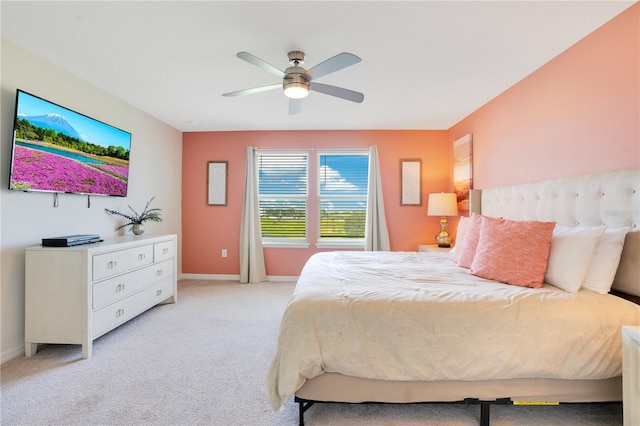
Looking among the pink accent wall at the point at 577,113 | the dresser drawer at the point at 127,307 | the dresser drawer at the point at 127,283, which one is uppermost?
the pink accent wall at the point at 577,113

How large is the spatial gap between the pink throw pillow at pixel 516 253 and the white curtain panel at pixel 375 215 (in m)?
2.29

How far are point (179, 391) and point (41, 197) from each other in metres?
1.99

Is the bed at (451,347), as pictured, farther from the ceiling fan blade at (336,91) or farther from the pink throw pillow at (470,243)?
the ceiling fan blade at (336,91)

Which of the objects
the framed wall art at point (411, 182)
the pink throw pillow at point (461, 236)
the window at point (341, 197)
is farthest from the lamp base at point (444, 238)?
the pink throw pillow at point (461, 236)

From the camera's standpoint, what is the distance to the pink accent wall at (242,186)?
4477 millimetres

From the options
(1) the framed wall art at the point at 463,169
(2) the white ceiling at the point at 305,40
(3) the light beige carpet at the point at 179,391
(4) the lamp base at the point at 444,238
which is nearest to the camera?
(3) the light beige carpet at the point at 179,391

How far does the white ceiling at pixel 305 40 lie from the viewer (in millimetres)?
1782

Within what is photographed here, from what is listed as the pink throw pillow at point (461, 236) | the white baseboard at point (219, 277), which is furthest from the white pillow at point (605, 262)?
the white baseboard at point (219, 277)

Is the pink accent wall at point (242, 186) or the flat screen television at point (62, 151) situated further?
the pink accent wall at point (242, 186)

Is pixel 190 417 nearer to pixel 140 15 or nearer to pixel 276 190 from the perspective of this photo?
pixel 140 15

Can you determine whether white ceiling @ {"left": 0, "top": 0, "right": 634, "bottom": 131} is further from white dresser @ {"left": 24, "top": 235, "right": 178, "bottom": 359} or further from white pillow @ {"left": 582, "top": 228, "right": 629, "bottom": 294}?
white dresser @ {"left": 24, "top": 235, "right": 178, "bottom": 359}

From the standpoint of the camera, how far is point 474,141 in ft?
12.0

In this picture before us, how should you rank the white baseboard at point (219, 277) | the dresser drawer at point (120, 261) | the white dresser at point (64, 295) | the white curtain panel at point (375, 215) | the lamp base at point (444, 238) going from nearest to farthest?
the white dresser at point (64, 295) < the dresser drawer at point (120, 261) < the lamp base at point (444, 238) < the white curtain panel at point (375, 215) < the white baseboard at point (219, 277)

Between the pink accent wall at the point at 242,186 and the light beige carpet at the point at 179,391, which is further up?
the pink accent wall at the point at 242,186
